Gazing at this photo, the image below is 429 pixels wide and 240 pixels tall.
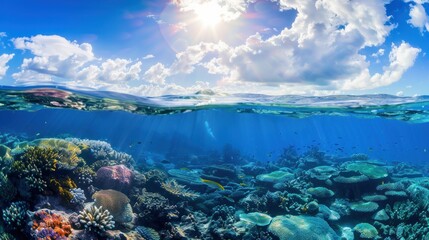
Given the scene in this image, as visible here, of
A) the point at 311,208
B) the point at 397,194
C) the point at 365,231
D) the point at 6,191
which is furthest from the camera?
the point at 397,194

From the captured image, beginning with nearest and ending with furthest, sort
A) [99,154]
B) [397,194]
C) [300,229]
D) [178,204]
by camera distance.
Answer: [300,229] → [178,204] → [397,194] → [99,154]

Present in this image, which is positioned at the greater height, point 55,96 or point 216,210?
point 55,96

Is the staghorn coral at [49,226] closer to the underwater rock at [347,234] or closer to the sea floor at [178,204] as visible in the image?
the sea floor at [178,204]

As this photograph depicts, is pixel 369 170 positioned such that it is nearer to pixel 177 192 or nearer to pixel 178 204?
pixel 177 192

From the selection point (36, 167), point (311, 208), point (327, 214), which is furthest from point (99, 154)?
point (327, 214)

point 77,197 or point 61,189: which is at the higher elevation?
point 61,189

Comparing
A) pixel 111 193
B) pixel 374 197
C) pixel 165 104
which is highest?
pixel 165 104

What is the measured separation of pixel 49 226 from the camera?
713 centimetres

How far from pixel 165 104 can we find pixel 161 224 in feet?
35.6

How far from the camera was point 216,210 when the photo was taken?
11.4m

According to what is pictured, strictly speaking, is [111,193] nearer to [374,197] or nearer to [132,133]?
[374,197]

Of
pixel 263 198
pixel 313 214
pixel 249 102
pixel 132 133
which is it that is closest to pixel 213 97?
pixel 249 102

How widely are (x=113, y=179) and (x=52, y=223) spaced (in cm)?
409

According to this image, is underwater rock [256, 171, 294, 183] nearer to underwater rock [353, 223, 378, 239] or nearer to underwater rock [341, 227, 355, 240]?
underwater rock [341, 227, 355, 240]
